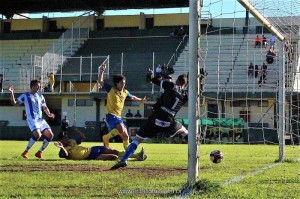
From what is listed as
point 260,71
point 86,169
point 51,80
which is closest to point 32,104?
point 86,169

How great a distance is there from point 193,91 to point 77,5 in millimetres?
41493

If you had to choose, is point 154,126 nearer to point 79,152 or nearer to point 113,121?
point 79,152

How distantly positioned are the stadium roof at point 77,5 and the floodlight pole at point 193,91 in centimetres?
3799

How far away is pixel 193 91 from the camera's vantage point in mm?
6895

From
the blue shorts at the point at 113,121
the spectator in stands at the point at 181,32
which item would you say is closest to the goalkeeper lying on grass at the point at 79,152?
the blue shorts at the point at 113,121

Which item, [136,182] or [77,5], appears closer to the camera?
[136,182]

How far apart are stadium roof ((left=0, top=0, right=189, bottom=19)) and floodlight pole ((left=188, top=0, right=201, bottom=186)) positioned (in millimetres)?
37992

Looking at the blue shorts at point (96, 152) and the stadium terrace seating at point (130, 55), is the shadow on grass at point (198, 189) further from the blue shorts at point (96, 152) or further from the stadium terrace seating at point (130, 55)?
the stadium terrace seating at point (130, 55)

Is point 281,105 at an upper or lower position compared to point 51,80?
lower

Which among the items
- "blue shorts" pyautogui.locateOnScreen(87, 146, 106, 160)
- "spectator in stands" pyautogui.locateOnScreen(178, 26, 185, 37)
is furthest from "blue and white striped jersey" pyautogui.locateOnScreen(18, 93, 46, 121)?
"spectator in stands" pyautogui.locateOnScreen(178, 26, 185, 37)

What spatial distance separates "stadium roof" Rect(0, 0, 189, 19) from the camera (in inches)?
1794

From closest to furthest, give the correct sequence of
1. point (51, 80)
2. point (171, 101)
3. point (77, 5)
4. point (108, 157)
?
point (171, 101) < point (108, 157) < point (51, 80) < point (77, 5)

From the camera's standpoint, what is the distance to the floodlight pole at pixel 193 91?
675 centimetres

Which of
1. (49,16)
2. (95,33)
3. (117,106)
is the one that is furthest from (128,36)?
(117,106)
